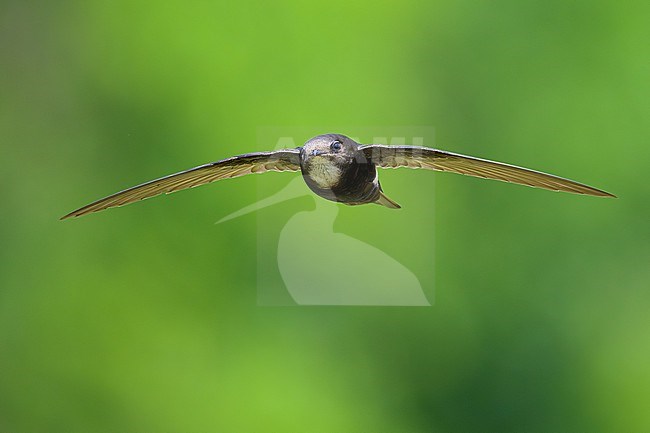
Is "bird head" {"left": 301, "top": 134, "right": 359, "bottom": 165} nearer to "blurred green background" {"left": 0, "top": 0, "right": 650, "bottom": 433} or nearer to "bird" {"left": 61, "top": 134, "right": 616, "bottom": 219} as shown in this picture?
"bird" {"left": 61, "top": 134, "right": 616, "bottom": 219}

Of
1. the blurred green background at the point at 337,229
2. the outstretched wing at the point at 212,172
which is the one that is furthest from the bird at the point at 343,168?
the blurred green background at the point at 337,229

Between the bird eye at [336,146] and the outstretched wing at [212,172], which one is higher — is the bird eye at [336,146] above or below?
above

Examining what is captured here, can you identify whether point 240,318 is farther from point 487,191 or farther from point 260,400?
point 487,191

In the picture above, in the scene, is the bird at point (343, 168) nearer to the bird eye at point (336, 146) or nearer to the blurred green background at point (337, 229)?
the bird eye at point (336, 146)

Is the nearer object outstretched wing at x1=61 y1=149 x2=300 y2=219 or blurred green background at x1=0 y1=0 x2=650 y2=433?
outstretched wing at x1=61 y1=149 x2=300 y2=219

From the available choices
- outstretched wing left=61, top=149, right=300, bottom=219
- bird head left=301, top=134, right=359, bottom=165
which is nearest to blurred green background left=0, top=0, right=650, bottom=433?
outstretched wing left=61, top=149, right=300, bottom=219

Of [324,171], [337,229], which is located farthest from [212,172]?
[337,229]

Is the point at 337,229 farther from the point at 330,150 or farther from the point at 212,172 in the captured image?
the point at 330,150
